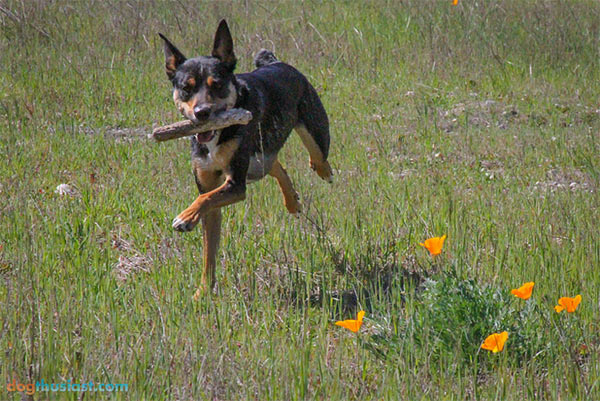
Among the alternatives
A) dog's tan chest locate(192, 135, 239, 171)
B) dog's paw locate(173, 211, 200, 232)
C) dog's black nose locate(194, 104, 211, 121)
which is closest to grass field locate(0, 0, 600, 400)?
dog's paw locate(173, 211, 200, 232)

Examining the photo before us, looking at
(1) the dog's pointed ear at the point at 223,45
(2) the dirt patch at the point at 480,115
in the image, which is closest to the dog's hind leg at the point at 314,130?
(1) the dog's pointed ear at the point at 223,45

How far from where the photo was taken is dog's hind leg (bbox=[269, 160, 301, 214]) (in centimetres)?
546

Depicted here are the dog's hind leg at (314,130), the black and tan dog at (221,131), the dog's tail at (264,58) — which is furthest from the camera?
the dog's tail at (264,58)

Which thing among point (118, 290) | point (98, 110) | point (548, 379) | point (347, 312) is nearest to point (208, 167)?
point (118, 290)

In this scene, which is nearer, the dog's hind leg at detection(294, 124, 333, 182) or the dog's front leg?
the dog's front leg

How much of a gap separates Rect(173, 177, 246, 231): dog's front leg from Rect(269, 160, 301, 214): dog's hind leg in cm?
94

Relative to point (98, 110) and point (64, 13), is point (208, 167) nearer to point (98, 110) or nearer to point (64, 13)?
point (98, 110)

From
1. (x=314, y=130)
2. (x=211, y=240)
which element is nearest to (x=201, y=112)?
(x=211, y=240)

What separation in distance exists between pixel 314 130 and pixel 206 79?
151cm

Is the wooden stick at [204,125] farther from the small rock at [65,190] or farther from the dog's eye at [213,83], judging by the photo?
the small rock at [65,190]

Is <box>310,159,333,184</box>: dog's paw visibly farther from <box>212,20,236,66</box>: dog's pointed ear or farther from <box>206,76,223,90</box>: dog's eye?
<box>206,76,223,90</box>: dog's eye

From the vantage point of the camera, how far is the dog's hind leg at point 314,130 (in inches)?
227

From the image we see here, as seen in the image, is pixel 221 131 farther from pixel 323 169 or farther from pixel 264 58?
pixel 264 58

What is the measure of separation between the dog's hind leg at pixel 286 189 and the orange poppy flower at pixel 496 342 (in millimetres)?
2705
